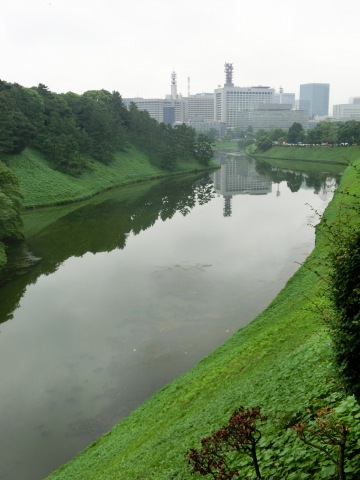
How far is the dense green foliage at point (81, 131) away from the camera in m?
76.7

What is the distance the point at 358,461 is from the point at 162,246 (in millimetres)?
37459

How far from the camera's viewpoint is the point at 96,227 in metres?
53.5

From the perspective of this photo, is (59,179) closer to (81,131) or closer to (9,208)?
(81,131)

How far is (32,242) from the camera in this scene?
47.2m

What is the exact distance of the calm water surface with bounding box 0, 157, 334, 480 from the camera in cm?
1884

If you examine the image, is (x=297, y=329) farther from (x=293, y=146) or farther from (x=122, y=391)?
(x=293, y=146)

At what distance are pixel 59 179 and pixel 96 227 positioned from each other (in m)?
24.7

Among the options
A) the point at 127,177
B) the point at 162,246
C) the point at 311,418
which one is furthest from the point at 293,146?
the point at 311,418

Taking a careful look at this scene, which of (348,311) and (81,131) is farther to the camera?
(81,131)

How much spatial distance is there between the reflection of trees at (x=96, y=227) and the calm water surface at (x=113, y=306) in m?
0.21

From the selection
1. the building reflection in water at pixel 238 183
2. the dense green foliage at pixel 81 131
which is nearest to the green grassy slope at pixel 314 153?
the building reflection in water at pixel 238 183

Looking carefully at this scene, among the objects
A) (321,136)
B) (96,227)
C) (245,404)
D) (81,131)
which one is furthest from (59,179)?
(321,136)

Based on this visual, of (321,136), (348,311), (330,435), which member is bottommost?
(330,435)

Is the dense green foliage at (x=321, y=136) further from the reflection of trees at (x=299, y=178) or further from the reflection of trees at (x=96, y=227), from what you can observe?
the reflection of trees at (x=96, y=227)
